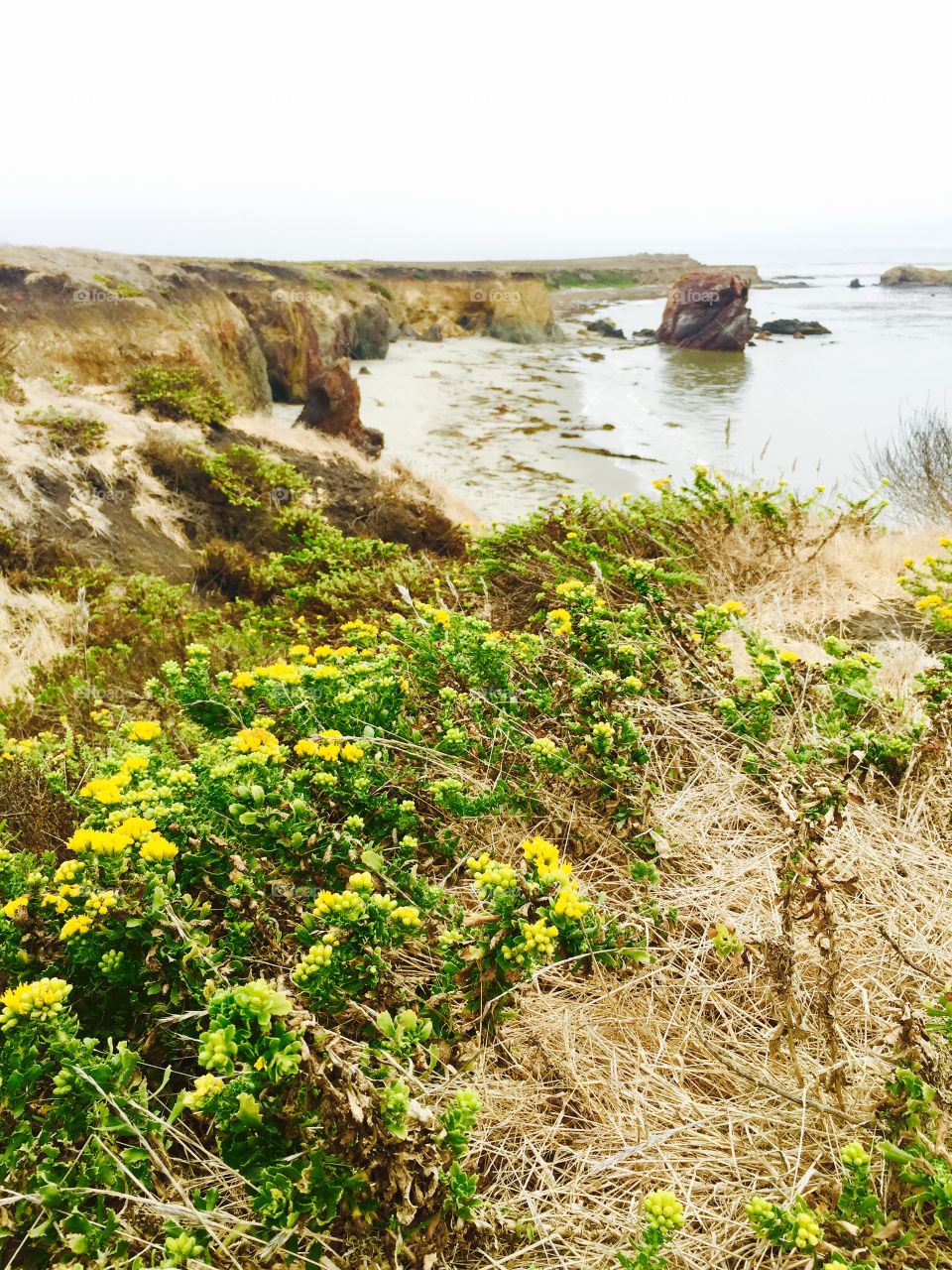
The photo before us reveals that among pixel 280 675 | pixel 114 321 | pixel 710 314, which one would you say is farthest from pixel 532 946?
pixel 710 314

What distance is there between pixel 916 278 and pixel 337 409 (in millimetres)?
87982

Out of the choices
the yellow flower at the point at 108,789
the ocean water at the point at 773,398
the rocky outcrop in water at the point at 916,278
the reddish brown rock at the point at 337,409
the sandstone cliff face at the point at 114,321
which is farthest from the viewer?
the rocky outcrop in water at the point at 916,278

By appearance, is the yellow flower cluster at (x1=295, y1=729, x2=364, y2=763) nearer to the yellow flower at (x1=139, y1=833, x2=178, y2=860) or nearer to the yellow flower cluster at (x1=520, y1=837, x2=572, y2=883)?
the yellow flower at (x1=139, y1=833, x2=178, y2=860)

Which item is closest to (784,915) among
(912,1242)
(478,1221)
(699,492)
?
(912,1242)

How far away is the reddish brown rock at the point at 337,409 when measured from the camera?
14445mm

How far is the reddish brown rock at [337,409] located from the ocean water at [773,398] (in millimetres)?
5189

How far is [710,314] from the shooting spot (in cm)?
3906

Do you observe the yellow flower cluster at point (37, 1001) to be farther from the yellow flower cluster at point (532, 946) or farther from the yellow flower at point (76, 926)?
the yellow flower cluster at point (532, 946)

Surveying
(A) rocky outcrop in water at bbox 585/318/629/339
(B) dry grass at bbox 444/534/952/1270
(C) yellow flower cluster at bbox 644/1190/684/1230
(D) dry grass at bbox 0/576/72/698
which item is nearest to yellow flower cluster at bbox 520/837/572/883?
(B) dry grass at bbox 444/534/952/1270

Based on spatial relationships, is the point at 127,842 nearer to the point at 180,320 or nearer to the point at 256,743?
the point at 256,743

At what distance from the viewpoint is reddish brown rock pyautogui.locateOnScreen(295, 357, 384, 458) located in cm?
1445

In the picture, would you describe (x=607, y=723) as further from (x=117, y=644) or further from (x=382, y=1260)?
(x=117, y=644)

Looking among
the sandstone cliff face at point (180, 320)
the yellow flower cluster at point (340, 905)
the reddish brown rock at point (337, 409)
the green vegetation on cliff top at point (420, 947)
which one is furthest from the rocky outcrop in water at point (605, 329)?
the yellow flower cluster at point (340, 905)

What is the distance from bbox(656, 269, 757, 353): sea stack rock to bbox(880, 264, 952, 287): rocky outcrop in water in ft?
167
